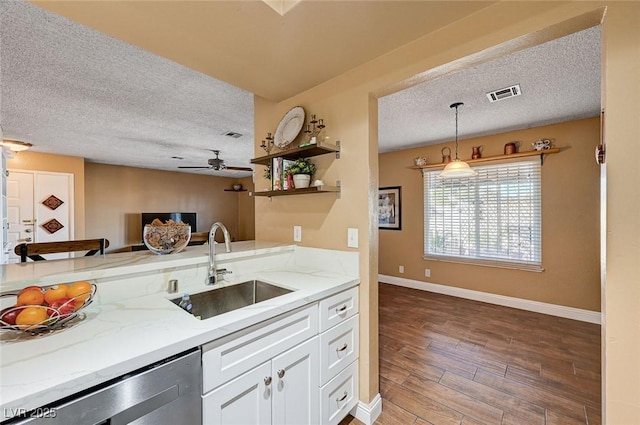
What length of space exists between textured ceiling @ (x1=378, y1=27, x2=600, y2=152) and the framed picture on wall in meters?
1.20

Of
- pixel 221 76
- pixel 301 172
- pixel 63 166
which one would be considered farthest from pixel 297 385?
pixel 63 166

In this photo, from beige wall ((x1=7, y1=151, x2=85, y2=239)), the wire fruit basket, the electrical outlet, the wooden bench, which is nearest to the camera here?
the wire fruit basket

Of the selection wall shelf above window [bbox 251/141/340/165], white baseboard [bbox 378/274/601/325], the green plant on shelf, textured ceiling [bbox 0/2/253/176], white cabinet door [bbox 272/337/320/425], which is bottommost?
white baseboard [bbox 378/274/601/325]

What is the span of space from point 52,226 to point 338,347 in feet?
19.5

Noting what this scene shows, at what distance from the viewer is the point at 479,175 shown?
3861mm

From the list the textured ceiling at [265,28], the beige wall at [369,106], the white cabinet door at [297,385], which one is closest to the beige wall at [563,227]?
the beige wall at [369,106]

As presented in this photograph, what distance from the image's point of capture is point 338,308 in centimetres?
157

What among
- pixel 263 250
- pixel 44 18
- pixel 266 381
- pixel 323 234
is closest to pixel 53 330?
pixel 266 381

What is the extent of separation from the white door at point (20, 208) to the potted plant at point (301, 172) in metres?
5.47

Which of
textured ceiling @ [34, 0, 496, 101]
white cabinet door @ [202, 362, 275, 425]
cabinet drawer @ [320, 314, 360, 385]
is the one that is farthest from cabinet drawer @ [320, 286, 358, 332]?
textured ceiling @ [34, 0, 496, 101]

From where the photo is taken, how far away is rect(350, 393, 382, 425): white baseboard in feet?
5.52

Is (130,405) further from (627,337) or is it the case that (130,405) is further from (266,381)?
(627,337)

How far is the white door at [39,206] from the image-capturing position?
448 cm

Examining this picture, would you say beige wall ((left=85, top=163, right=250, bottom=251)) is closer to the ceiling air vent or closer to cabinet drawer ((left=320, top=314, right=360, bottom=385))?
Answer: cabinet drawer ((left=320, top=314, right=360, bottom=385))
